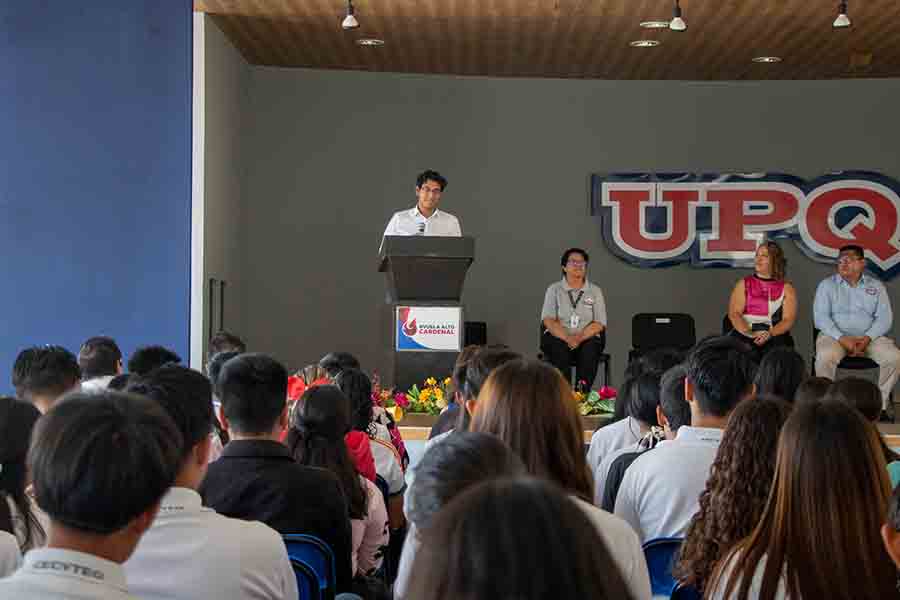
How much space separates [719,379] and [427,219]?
15.7 feet

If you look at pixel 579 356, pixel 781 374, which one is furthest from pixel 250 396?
pixel 579 356

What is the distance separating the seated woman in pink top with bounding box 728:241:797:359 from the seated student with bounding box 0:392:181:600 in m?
7.68

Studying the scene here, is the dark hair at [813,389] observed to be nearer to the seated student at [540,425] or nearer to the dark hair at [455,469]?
the seated student at [540,425]

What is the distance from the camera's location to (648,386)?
12.5ft

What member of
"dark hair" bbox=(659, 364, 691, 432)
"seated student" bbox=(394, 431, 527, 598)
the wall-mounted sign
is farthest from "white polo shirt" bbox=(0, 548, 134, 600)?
the wall-mounted sign

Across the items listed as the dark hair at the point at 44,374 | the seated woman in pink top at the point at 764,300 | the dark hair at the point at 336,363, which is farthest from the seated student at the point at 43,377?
the seated woman in pink top at the point at 764,300

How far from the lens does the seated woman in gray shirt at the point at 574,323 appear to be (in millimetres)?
8781

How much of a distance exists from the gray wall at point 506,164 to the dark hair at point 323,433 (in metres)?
7.37

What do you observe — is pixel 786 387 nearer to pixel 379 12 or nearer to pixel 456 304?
pixel 456 304

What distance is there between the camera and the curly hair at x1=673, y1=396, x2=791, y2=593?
7.27 ft

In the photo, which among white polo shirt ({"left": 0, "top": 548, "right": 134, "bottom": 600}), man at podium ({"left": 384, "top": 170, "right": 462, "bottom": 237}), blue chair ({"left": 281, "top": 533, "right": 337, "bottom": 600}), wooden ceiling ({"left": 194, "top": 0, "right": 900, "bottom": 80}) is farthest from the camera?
wooden ceiling ({"left": 194, "top": 0, "right": 900, "bottom": 80})

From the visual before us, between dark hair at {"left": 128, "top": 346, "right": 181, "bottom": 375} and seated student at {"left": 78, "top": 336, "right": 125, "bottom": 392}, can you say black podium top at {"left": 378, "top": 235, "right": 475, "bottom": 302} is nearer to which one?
seated student at {"left": 78, "top": 336, "right": 125, "bottom": 392}

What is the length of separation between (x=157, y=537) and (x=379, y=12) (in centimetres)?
666

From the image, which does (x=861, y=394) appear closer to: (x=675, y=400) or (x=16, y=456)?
(x=675, y=400)
